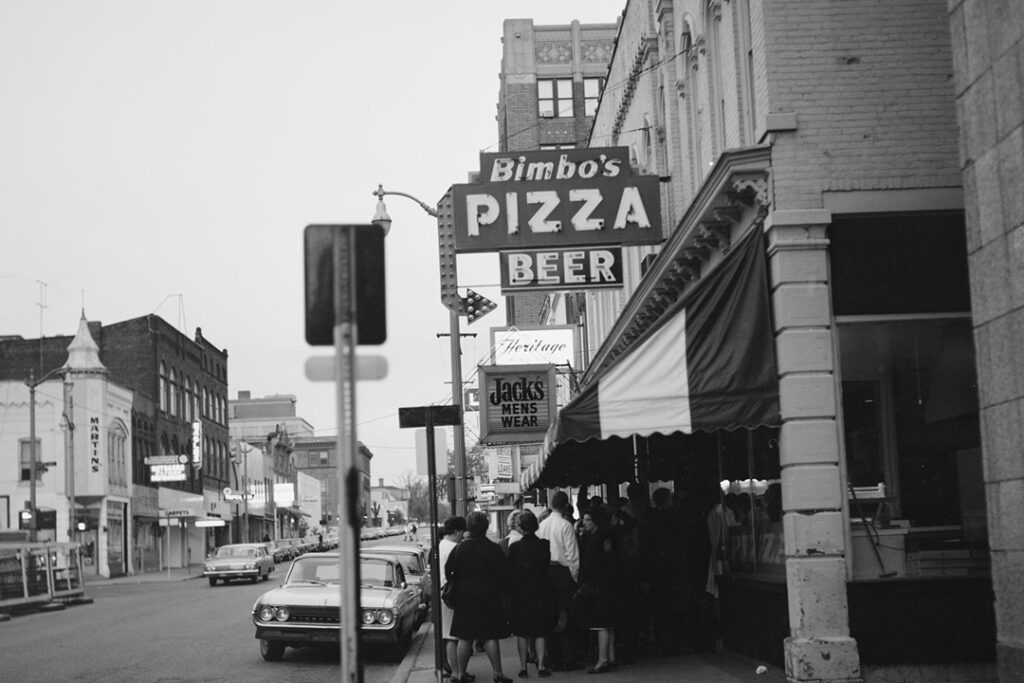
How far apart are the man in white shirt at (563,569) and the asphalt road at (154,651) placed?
2.44 meters

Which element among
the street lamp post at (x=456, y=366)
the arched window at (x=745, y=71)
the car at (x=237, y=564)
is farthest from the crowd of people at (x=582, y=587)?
the car at (x=237, y=564)

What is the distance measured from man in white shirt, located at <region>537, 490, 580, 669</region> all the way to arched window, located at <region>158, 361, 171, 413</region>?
57384 millimetres

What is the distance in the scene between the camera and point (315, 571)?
56.4ft

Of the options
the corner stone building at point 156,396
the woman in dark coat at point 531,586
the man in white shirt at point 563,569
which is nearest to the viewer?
the woman in dark coat at point 531,586

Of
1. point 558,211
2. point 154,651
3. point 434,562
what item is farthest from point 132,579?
point 434,562

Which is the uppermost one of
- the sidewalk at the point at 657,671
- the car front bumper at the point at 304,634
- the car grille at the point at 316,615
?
the car grille at the point at 316,615

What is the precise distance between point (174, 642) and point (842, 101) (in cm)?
1362

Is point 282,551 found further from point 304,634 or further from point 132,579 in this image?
point 304,634

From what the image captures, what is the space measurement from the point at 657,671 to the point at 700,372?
11.2 feet

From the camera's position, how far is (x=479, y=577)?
12.7 metres

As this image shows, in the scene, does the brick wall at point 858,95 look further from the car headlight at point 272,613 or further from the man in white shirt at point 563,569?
the car headlight at point 272,613

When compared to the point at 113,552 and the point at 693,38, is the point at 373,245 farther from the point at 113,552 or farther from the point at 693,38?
the point at 113,552

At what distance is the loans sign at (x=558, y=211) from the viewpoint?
15.5 metres

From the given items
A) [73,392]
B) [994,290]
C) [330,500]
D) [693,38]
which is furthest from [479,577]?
[330,500]
